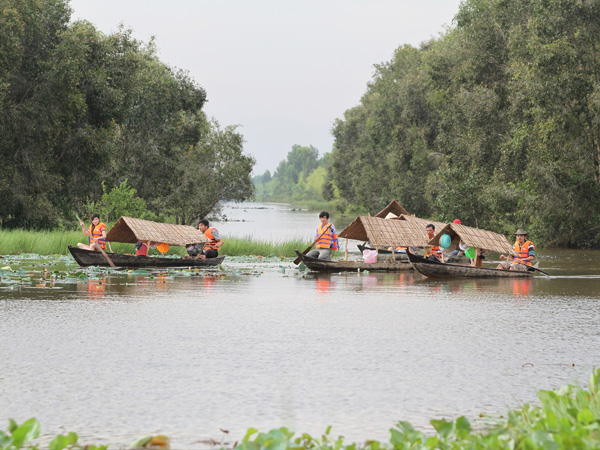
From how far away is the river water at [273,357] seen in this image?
22.5 ft

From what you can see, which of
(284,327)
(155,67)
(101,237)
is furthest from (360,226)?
(155,67)

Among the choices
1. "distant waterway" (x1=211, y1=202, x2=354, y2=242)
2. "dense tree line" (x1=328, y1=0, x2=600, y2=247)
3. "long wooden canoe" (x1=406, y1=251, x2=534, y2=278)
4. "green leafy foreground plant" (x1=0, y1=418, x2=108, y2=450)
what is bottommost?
"green leafy foreground plant" (x1=0, y1=418, x2=108, y2=450)

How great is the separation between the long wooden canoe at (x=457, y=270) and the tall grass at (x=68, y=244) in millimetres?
11434

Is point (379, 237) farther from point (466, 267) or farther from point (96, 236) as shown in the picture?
point (96, 236)

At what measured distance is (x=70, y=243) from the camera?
31.6 metres

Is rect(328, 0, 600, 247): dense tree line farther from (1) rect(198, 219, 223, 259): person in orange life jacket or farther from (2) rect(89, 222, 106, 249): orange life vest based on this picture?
(2) rect(89, 222, 106, 249): orange life vest

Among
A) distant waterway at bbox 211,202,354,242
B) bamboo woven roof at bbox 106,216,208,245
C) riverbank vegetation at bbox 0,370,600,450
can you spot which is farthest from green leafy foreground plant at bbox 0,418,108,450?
distant waterway at bbox 211,202,354,242

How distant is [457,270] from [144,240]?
377 inches

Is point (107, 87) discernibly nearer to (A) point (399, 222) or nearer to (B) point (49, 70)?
(B) point (49, 70)

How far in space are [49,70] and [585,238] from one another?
29434 millimetres

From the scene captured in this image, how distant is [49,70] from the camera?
39656 mm

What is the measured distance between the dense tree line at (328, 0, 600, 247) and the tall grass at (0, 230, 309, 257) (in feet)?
46.1

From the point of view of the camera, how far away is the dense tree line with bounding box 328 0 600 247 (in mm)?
39250

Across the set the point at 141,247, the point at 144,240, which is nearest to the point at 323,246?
the point at 144,240
